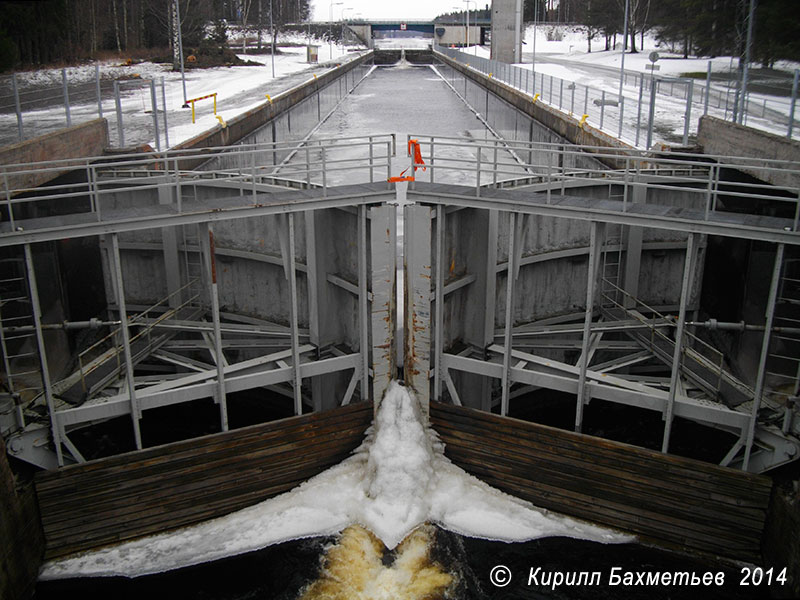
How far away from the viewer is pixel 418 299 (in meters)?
11.6

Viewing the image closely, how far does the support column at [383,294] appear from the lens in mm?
11352

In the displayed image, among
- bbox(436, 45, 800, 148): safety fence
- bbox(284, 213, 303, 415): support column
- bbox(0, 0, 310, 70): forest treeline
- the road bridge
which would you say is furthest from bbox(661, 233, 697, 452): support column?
bbox(0, 0, 310, 70): forest treeline

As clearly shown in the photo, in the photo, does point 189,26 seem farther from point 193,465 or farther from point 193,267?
point 193,465

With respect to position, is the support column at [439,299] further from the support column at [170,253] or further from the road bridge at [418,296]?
the support column at [170,253]

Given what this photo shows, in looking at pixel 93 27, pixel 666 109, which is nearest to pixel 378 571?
pixel 666 109

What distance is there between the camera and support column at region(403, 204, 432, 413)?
11391 millimetres

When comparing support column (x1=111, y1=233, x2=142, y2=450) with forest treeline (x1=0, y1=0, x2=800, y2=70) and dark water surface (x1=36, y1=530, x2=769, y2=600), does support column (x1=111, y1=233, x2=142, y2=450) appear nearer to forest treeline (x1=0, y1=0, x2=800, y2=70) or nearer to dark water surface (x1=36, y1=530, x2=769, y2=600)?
dark water surface (x1=36, y1=530, x2=769, y2=600)

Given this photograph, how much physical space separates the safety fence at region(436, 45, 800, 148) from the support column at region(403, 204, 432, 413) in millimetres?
7213

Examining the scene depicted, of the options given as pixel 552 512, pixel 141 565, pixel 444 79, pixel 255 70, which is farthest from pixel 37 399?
pixel 444 79

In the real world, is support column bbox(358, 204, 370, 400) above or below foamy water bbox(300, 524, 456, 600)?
above

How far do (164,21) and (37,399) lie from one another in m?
49.2

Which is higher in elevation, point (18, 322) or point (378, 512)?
point (18, 322)

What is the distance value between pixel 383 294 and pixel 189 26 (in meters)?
47.9

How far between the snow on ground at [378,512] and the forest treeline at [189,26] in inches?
555
